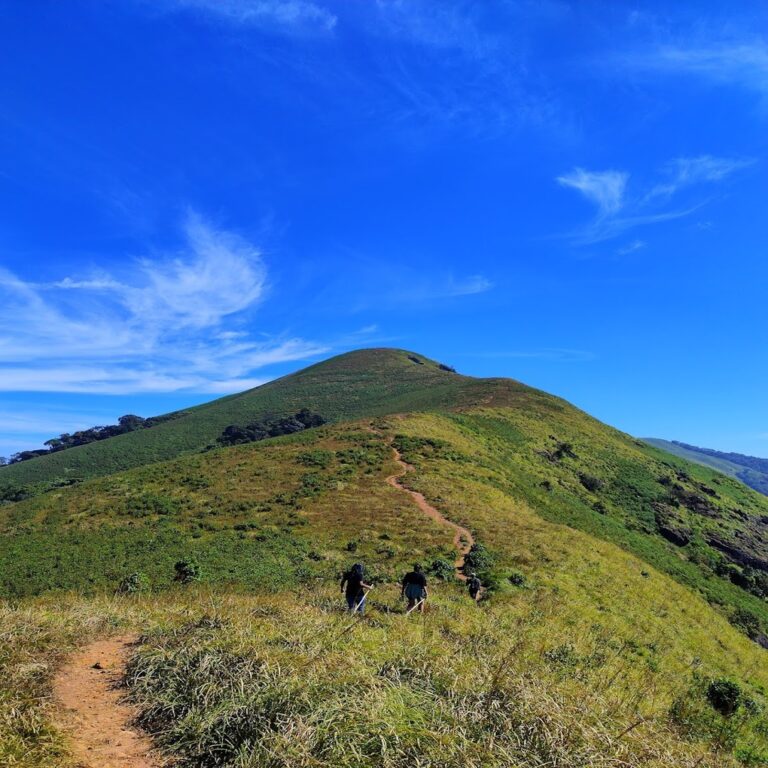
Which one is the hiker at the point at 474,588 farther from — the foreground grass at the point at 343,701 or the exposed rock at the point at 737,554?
the exposed rock at the point at 737,554

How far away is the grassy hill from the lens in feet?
19.7

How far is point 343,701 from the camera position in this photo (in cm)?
613

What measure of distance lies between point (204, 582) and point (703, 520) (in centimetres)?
4859

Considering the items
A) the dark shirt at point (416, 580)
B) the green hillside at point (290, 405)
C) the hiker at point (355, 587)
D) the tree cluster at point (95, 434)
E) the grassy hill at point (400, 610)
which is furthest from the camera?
the tree cluster at point (95, 434)

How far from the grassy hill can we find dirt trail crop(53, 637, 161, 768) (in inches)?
11.3

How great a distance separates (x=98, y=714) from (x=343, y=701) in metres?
3.56

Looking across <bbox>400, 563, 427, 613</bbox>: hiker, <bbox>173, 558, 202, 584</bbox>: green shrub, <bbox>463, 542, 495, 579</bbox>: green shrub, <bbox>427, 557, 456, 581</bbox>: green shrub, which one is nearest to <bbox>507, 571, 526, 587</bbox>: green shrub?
<bbox>463, 542, 495, 579</bbox>: green shrub

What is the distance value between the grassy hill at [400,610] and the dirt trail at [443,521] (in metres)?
0.67

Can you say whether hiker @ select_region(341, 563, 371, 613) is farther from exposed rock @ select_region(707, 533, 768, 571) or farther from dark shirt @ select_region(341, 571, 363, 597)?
exposed rock @ select_region(707, 533, 768, 571)

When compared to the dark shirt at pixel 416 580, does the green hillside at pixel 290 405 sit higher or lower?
higher

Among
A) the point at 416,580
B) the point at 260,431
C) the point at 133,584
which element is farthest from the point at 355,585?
Result: the point at 260,431

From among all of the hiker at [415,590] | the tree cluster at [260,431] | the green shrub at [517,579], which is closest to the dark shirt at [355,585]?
the hiker at [415,590]

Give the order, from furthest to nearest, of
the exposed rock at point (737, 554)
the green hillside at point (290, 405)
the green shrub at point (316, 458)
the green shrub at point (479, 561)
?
the green hillside at point (290, 405), the exposed rock at point (737, 554), the green shrub at point (316, 458), the green shrub at point (479, 561)

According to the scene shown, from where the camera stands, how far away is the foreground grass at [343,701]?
215 inches
